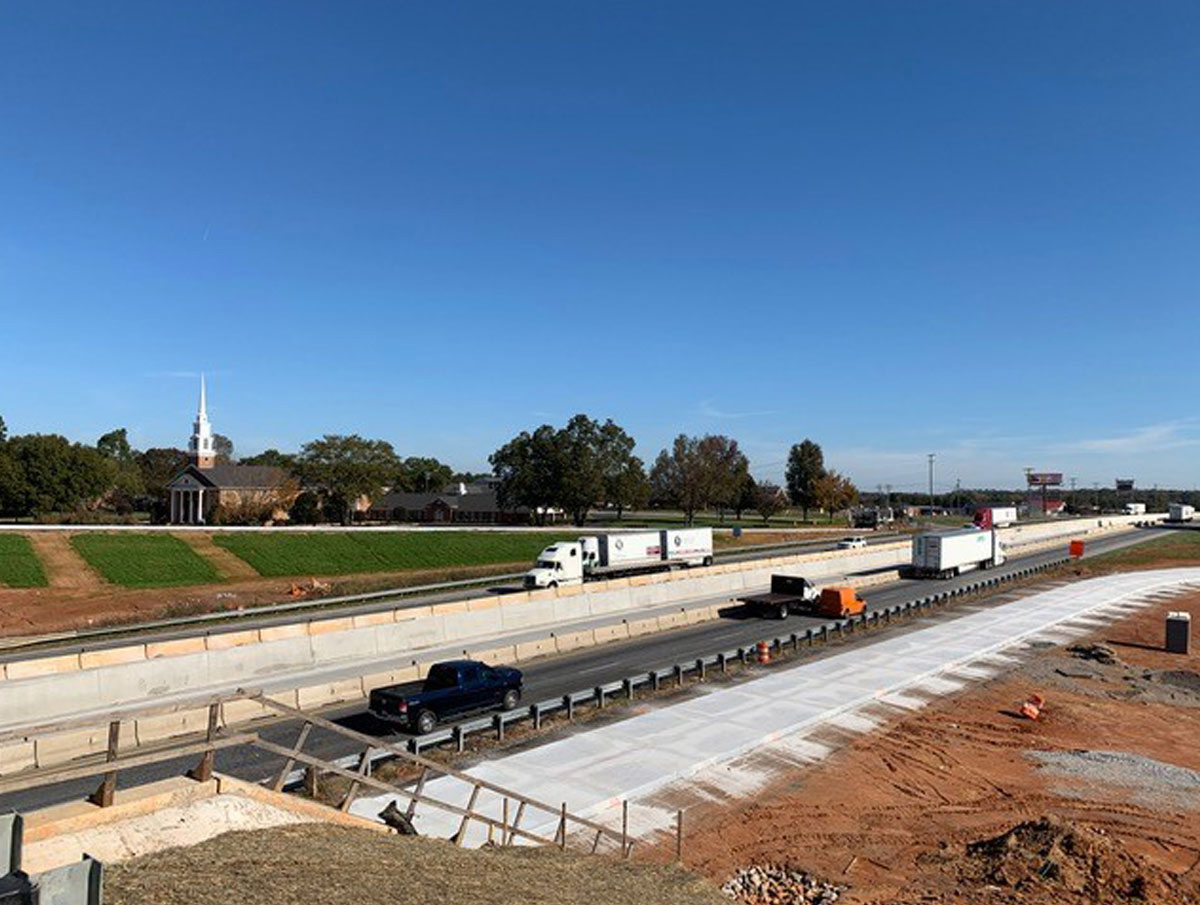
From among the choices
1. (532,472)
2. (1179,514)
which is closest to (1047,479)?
(1179,514)

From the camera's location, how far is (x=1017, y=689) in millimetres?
29797

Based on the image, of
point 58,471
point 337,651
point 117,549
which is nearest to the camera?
point 337,651

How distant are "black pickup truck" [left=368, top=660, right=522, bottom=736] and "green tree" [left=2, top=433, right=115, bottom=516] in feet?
285

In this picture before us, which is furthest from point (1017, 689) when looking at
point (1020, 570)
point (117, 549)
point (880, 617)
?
point (117, 549)

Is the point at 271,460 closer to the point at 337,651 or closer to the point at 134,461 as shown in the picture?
the point at 134,461

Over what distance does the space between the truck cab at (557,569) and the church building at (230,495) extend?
199 ft

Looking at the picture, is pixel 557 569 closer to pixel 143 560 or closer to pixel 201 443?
pixel 143 560

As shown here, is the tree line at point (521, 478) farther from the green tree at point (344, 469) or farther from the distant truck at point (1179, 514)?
the distant truck at point (1179, 514)

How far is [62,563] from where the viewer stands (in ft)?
188

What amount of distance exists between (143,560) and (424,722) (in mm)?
48286

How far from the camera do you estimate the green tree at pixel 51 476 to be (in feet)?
292

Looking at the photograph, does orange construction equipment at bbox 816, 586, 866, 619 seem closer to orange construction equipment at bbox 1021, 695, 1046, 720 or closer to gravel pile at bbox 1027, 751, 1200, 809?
orange construction equipment at bbox 1021, 695, 1046, 720

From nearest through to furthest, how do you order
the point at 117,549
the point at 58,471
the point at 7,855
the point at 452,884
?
the point at 7,855, the point at 452,884, the point at 117,549, the point at 58,471

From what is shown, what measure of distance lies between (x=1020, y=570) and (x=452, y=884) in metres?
69.8
